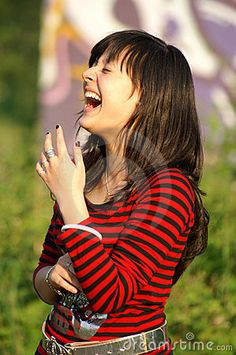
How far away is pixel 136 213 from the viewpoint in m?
1.95

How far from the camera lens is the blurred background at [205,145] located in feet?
12.3

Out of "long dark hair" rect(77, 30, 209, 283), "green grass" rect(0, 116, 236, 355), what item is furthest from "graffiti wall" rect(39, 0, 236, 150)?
"long dark hair" rect(77, 30, 209, 283)

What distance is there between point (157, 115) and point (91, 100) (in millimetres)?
196

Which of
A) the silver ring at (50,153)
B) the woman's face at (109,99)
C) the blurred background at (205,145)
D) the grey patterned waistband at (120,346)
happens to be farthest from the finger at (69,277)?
the blurred background at (205,145)

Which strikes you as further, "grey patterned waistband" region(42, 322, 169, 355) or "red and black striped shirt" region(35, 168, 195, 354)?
"grey patterned waistband" region(42, 322, 169, 355)

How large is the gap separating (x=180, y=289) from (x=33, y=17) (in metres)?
11.5

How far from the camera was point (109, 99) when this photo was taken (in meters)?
2.05

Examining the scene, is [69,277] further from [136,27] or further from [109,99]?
[136,27]

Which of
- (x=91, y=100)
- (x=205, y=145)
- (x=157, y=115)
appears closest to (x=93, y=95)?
(x=91, y=100)

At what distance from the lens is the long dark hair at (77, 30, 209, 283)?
6.76ft

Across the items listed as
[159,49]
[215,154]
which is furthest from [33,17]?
[159,49]

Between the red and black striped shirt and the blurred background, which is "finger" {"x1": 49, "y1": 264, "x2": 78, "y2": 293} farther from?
the blurred background

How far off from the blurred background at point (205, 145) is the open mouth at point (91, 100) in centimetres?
178

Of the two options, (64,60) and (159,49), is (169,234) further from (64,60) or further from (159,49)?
(64,60)
